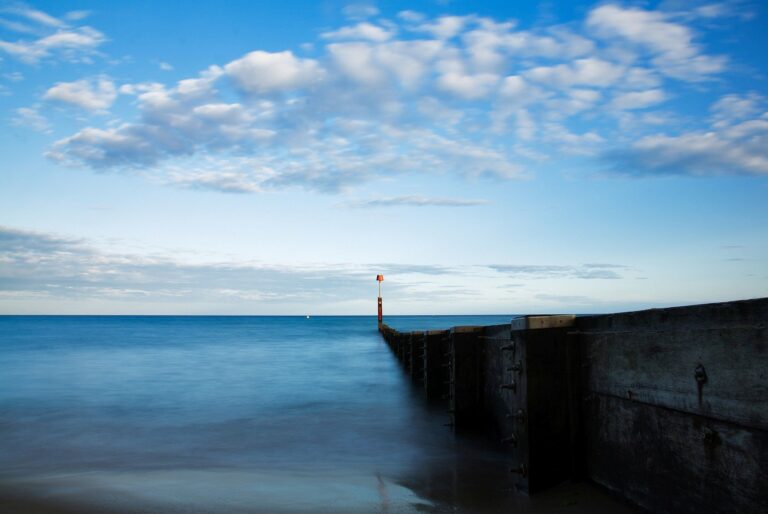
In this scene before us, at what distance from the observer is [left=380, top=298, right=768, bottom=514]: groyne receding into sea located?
2.89 m

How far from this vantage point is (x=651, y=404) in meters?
3.70

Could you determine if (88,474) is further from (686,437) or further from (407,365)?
(407,365)

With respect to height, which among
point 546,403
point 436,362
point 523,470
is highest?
point 546,403

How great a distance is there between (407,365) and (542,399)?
15.2 m

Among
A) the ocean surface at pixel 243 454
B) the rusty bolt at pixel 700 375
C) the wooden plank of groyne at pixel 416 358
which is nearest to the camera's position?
the rusty bolt at pixel 700 375

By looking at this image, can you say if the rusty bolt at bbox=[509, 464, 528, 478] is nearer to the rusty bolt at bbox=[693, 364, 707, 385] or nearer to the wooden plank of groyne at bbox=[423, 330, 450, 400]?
the rusty bolt at bbox=[693, 364, 707, 385]

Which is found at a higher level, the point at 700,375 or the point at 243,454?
the point at 700,375

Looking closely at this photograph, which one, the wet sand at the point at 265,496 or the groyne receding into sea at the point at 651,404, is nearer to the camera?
the groyne receding into sea at the point at 651,404

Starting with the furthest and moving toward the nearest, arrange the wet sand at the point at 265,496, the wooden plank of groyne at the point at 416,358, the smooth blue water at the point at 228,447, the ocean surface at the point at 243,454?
the wooden plank of groyne at the point at 416,358 → the smooth blue water at the point at 228,447 → the ocean surface at the point at 243,454 → the wet sand at the point at 265,496

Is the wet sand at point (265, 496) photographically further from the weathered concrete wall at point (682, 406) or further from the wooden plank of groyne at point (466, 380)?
the wooden plank of groyne at point (466, 380)

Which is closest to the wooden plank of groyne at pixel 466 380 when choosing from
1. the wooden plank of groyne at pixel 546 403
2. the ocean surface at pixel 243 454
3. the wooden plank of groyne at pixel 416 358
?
the ocean surface at pixel 243 454

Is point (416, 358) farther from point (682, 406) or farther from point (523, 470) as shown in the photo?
point (682, 406)

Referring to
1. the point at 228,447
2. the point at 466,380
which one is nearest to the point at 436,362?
the point at 466,380

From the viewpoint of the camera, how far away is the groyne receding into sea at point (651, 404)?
2891 mm
